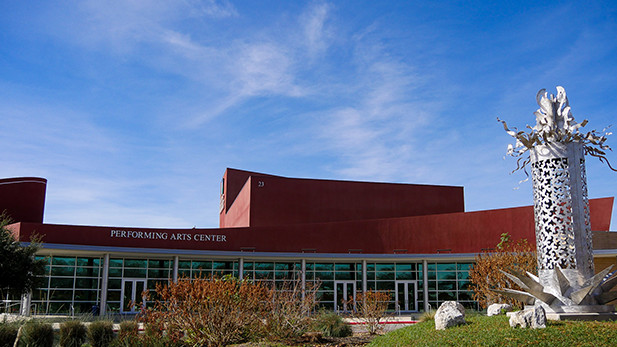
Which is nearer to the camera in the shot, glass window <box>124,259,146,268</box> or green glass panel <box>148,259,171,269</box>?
glass window <box>124,259,146,268</box>

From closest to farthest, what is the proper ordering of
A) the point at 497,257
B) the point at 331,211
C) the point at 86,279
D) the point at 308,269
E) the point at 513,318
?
the point at 513,318, the point at 497,257, the point at 86,279, the point at 308,269, the point at 331,211

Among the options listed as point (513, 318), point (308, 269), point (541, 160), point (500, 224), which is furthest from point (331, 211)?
point (513, 318)

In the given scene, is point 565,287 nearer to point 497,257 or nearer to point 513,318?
point 513,318

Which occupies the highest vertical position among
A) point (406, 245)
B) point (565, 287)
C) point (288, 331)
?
point (406, 245)

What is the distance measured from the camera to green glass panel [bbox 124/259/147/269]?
3056 cm

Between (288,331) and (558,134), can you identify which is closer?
(288,331)

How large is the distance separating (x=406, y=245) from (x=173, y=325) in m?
22.0

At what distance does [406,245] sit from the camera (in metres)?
33.1

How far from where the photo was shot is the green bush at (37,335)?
14.2 m

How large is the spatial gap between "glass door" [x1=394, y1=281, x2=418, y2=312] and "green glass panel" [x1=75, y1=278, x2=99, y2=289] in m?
17.1

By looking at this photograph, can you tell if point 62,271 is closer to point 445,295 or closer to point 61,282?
point 61,282

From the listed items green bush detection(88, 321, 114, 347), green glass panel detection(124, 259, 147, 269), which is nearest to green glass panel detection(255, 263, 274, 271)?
green glass panel detection(124, 259, 147, 269)

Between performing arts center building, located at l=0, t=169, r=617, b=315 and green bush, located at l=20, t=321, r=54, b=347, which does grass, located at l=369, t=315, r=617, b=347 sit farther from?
performing arts center building, located at l=0, t=169, r=617, b=315

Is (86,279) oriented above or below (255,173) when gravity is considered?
below
